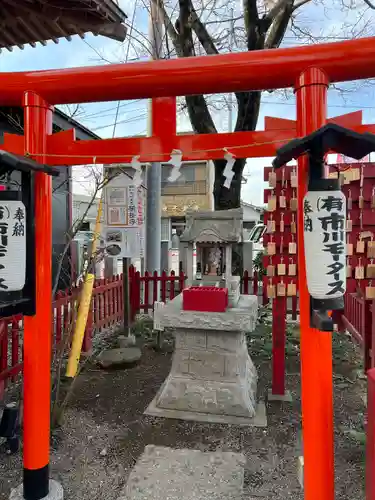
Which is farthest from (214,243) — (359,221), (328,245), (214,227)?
(328,245)

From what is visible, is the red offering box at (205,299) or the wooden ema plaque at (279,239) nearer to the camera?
the wooden ema plaque at (279,239)

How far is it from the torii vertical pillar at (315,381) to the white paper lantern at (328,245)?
0.92ft

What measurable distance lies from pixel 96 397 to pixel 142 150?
10.8 feet

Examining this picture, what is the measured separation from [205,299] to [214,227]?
2.94ft

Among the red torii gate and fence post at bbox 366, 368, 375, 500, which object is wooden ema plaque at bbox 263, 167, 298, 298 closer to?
the red torii gate

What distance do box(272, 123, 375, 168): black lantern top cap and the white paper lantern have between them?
0.27m

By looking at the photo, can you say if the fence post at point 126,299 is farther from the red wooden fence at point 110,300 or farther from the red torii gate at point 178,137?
the red torii gate at point 178,137

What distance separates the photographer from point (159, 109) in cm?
303

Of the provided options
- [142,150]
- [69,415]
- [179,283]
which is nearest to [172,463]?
[69,415]

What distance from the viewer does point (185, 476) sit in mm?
3217

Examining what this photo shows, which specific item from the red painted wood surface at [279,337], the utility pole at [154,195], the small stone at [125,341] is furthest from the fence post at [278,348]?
the utility pole at [154,195]

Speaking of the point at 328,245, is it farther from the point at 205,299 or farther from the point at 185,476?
the point at 185,476

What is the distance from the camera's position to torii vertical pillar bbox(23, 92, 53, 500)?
292 cm

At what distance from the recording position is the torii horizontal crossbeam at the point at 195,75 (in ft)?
8.36
